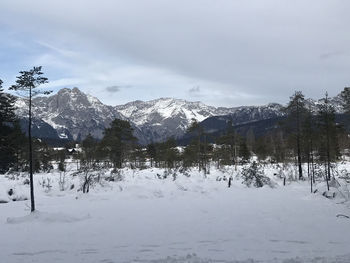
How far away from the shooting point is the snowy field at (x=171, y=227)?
8375 mm

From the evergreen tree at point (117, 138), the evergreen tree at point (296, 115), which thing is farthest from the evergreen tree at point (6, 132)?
the evergreen tree at point (296, 115)

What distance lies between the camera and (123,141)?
4703cm

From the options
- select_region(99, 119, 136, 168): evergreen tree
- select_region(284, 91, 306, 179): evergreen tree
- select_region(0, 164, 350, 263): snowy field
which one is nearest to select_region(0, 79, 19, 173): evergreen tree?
select_region(99, 119, 136, 168): evergreen tree

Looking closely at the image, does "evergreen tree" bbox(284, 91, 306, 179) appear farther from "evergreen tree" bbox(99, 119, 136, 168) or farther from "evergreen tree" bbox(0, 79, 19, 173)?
"evergreen tree" bbox(0, 79, 19, 173)

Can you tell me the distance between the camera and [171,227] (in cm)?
1212

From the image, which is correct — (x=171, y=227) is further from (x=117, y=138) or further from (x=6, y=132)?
(x=117, y=138)

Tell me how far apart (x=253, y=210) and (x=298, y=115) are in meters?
20.8

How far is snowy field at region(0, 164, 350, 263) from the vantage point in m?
8.38

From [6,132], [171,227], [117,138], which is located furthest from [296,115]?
[6,132]

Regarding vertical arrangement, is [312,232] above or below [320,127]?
below

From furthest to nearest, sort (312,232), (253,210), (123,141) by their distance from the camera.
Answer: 1. (123,141)
2. (253,210)
3. (312,232)

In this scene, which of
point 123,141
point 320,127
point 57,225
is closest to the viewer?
point 57,225

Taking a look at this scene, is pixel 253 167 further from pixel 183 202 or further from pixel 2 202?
pixel 2 202

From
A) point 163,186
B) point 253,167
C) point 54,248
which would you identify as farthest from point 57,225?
point 253,167
